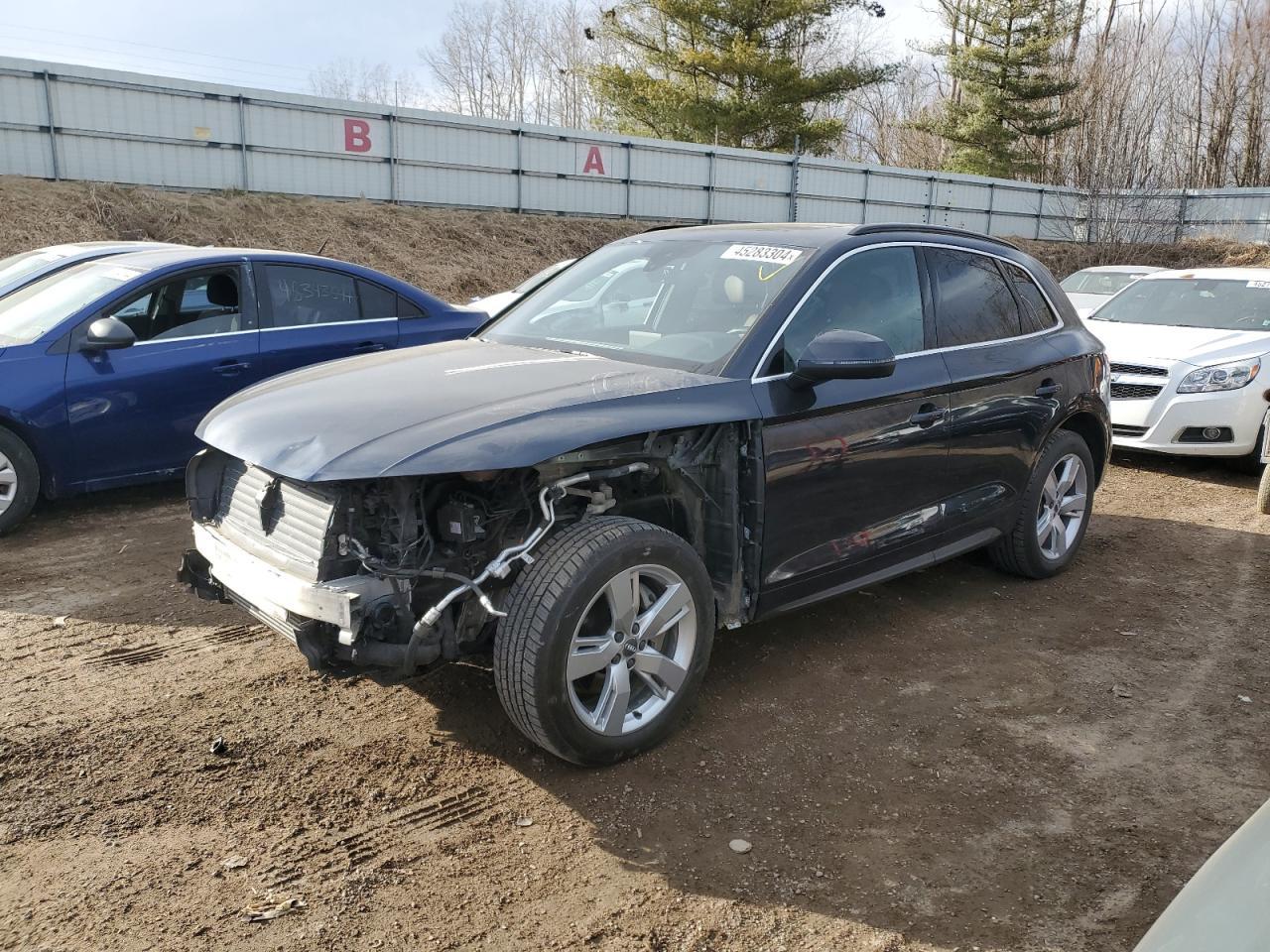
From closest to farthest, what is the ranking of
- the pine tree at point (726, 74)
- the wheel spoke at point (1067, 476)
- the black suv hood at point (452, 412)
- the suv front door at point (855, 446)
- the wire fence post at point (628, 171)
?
the black suv hood at point (452, 412) < the suv front door at point (855, 446) < the wheel spoke at point (1067, 476) < the wire fence post at point (628, 171) < the pine tree at point (726, 74)

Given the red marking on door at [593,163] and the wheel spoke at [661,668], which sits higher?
the red marking on door at [593,163]

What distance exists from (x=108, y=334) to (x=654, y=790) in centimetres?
432

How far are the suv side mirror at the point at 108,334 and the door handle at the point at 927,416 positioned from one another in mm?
4404

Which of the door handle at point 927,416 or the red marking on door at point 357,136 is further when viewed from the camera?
the red marking on door at point 357,136

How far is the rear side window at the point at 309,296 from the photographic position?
6.82m

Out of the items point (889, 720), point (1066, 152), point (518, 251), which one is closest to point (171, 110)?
point (518, 251)

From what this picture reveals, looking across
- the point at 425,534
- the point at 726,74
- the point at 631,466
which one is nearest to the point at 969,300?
the point at 631,466

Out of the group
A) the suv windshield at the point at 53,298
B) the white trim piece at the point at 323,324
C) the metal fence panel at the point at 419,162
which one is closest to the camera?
the suv windshield at the point at 53,298

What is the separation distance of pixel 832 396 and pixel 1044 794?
1.61 m

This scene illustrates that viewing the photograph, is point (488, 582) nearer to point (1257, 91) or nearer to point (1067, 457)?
point (1067, 457)

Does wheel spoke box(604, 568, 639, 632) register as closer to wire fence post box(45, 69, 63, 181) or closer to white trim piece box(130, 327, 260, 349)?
white trim piece box(130, 327, 260, 349)

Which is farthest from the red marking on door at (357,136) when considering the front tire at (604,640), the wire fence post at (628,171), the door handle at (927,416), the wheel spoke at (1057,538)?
the front tire at (604,640)

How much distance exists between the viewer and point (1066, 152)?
3888cm

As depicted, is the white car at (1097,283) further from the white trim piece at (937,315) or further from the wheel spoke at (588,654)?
the wheel spoke at (588,654)
